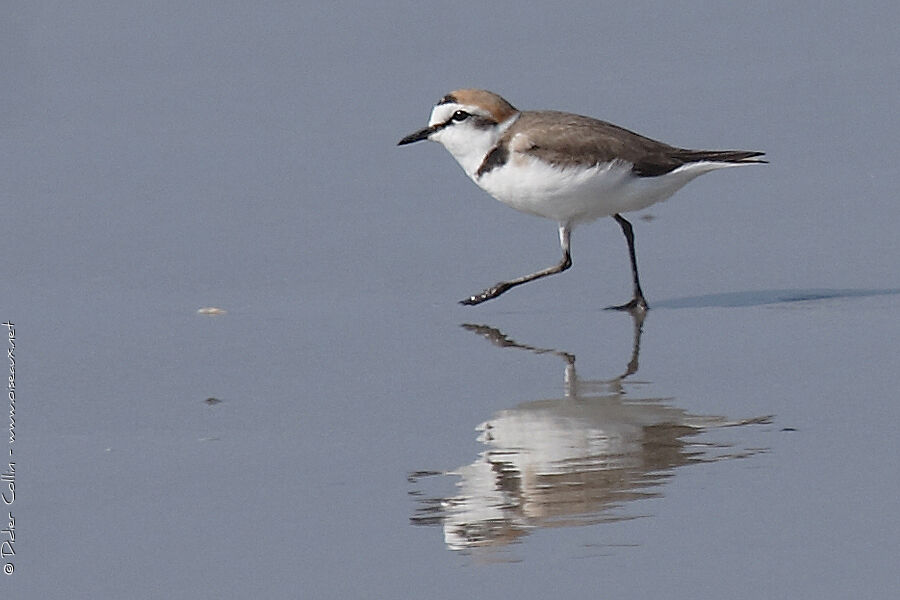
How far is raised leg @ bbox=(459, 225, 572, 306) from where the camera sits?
8055 mm

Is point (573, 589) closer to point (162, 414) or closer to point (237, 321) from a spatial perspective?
point (162, 414)

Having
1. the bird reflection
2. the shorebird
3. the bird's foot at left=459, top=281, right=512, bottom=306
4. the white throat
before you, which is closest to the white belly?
the shorebird

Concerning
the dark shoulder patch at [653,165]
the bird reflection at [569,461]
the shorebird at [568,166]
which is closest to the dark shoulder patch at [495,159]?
the shorebird at [568,166]

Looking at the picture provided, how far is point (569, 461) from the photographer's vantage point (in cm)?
573

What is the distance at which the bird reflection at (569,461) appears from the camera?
17.0 ft

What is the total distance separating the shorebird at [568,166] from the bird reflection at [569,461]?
5.11 feet

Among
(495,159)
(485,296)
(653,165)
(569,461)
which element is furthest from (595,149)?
(569,461)

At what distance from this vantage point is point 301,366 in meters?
7.05

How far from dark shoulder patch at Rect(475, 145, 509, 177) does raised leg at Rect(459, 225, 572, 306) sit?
1.42 feet

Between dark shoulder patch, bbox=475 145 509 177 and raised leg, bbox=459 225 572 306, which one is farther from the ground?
dark shoulder patch, bbox=475 145 509 177

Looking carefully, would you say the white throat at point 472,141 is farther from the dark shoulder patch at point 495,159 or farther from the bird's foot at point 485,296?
the bird's foot at point 485,296

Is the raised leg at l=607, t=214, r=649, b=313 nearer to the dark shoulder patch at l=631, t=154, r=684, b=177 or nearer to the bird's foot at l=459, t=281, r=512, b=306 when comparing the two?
the dark shoulder patch at l=631, t=154, r=684, b=177

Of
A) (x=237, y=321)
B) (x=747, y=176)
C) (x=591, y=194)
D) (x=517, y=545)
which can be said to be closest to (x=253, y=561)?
(x=517, y=545)

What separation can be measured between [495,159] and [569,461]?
2.88 metres
